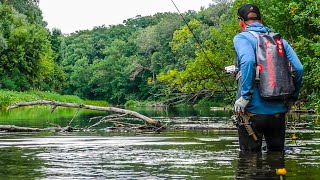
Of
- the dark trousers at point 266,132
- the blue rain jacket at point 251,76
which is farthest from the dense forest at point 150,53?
the blue rain jacket at point 251,76

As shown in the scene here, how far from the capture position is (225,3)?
108 metres

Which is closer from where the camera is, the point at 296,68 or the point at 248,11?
the point at 296,68

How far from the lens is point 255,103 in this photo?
782 centimetres

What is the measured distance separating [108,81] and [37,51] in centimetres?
5923

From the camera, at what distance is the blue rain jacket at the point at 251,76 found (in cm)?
760

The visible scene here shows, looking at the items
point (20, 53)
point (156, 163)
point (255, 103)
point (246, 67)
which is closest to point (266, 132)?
point (255, 103)

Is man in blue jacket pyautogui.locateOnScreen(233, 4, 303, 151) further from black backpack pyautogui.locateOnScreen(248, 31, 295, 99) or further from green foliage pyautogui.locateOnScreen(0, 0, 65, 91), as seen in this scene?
green foliage pyautogui.locateOnScreen(0, 0, 65, 91)

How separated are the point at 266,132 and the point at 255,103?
18.5 inches

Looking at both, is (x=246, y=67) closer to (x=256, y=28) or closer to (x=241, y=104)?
(x=241, y=104)

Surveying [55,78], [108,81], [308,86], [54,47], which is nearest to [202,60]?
[308,86]

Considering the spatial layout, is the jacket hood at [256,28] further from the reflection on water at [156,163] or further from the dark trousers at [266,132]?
the reflection on water at [156,163]

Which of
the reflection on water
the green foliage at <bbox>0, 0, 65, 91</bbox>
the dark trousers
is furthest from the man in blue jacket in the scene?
the green foliage at <bbox>0, 0, 65, 91</bbox>

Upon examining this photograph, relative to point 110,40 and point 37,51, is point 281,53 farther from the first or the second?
point 110,40

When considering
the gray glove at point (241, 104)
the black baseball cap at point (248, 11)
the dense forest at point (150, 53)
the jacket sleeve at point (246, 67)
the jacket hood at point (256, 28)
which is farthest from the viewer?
the dense forest at point (150, 53)
